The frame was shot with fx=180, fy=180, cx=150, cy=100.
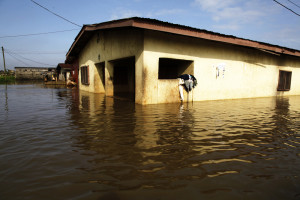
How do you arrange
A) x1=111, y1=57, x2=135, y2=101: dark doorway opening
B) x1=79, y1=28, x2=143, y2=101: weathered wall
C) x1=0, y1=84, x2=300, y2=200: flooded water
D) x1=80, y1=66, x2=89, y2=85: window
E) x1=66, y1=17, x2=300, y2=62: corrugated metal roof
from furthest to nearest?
x1=80, y1=66, x2=89, y2=85: window < x1=111, y1=57, x2=135, y2=101: dark doorway opening < x1=79, y1=28, x2=143, y2=101: weathered wall < x1=66, y1=17, x2=300, y2=62: corrugated metal roof < x1=0, y1=84, x2=300, y2=200: flooded water

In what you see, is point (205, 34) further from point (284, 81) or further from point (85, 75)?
point (85, 75)

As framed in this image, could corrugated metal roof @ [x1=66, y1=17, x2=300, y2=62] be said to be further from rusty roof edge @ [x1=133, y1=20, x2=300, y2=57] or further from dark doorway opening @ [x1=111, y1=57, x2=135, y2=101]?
dark doorway opening @ [x1=111, y1=57, x2=135, y2=101]

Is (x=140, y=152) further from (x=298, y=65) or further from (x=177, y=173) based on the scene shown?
(x=298, y=65)

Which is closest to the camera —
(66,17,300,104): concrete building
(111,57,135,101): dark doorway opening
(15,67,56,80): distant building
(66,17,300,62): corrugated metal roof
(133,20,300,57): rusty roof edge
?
(66,17,300,62): corrugated metal roof

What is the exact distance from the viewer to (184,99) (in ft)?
29.5

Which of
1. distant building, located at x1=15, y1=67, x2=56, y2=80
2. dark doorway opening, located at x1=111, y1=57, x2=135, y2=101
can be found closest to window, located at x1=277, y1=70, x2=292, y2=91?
dark doorway opening, located at x1=111, y1=57, x2=135, y2=101

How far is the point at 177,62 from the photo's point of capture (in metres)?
10.5

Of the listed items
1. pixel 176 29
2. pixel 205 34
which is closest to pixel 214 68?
pixel 205 34

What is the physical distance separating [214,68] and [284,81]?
7.69 meters

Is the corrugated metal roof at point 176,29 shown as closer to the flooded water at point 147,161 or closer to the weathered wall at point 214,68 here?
the weathered wall at point 214,68

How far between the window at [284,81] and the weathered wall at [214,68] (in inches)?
15.6

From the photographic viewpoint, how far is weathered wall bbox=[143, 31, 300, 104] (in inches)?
308

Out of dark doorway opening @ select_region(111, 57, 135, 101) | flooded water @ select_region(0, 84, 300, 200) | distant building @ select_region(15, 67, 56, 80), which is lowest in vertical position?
flooded water @ select_region(0, 84, 300, 200)

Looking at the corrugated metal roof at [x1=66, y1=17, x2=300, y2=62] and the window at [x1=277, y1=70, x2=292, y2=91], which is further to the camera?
the window at [x1=277, y1=70, x2=292, y2=91]
